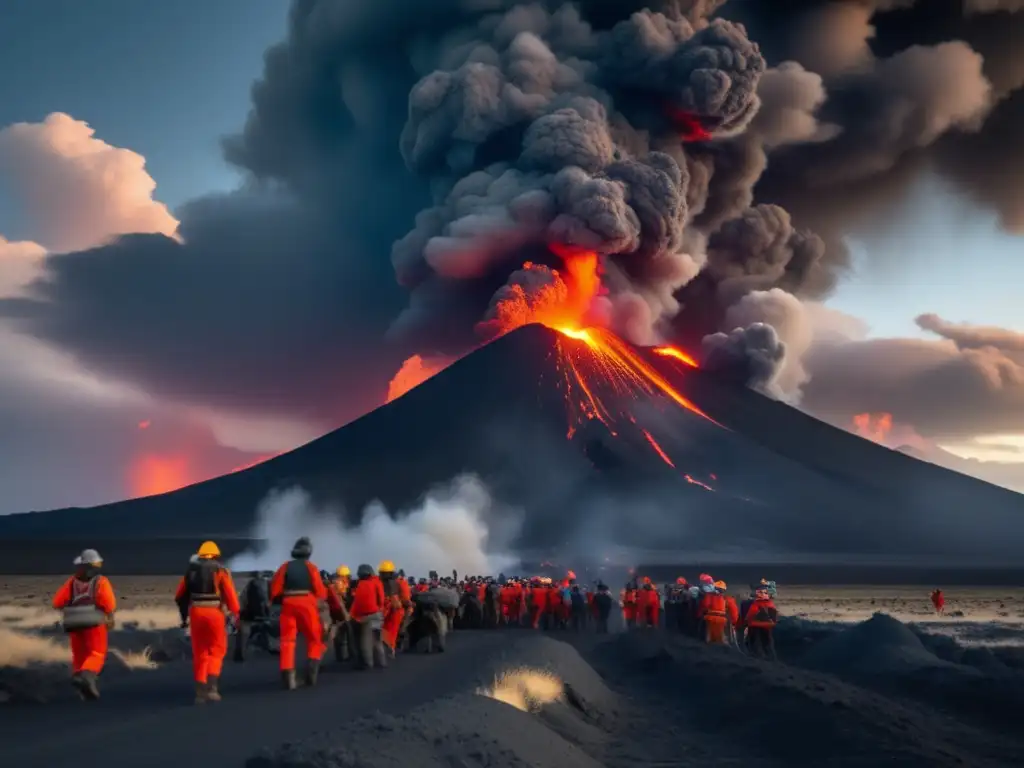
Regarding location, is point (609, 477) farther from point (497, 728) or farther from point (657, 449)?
point (497, 728)

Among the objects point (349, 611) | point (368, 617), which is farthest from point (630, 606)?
point (368, 617)

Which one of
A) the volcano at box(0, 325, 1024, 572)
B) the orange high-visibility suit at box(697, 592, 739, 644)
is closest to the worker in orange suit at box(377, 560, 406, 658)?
the orange high-visibility suit at box(697, 592, 739, 644)

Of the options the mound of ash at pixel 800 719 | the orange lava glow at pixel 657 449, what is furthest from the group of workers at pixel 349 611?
the orange lava glow at pixel 657 449

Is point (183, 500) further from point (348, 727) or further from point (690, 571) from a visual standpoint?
point (348, 727)

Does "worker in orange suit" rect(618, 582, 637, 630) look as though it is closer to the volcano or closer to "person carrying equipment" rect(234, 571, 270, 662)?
"person carrying equipment" rect(234, 571, 270, 662)

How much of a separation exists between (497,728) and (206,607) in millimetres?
3553

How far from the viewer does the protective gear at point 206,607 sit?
12492 mm

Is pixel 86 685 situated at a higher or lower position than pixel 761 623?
lower

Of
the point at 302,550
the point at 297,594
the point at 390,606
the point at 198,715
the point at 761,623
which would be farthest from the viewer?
the point at 761,623

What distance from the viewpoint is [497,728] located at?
439 inches

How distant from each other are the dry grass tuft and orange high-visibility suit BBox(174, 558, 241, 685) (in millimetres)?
3176

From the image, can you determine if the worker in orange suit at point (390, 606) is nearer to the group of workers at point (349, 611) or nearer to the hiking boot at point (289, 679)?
the group of workers at point (349, 611)

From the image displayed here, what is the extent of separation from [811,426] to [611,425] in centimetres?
4303

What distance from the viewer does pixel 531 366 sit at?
154375 millimetres
